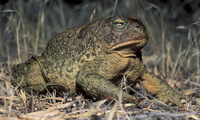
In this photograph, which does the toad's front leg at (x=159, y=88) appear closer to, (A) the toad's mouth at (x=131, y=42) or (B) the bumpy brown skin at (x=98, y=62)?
(B) the bumpy brown skin at (x=98, y=62)

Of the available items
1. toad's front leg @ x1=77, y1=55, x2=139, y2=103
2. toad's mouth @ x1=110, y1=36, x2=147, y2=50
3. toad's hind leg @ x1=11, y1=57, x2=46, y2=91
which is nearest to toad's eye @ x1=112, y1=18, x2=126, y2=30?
toad's mouth @ x1=110, y1=36, x2=147, y2=50

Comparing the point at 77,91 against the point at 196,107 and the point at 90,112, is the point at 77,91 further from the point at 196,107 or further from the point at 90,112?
the point at 196,107

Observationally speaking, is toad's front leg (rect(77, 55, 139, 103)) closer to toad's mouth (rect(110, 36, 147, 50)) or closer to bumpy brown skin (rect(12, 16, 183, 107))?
bumpy brown skin (rect(12, 16, 183, 107))

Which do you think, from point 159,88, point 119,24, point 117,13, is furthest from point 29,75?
point 117,13

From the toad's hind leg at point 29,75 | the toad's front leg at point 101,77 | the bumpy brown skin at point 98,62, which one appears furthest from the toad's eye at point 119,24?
the toad's hind leg at point 29,75

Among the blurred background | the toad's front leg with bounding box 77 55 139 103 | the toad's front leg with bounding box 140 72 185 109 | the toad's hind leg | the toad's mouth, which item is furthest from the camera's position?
the blurred background
